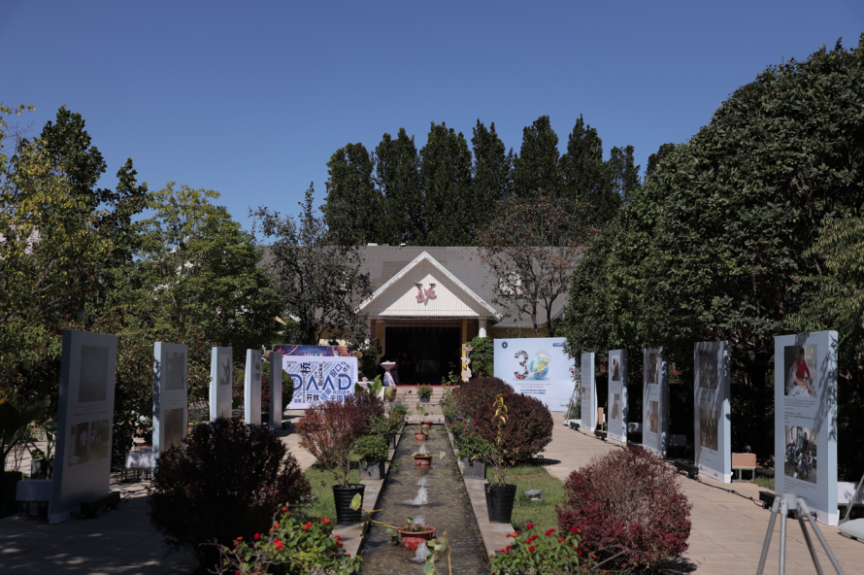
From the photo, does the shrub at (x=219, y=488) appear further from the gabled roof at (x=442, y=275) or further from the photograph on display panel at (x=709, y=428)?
the gabled roof at (x=442, y=275)

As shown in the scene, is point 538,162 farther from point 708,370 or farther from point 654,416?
point 708,370

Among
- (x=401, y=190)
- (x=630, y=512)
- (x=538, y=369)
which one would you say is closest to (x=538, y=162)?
(x=401, y=190)

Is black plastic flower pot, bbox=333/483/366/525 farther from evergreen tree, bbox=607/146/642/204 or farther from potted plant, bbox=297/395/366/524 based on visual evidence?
evergreen tree, bbox=607/146/642/204

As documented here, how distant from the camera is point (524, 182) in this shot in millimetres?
54000

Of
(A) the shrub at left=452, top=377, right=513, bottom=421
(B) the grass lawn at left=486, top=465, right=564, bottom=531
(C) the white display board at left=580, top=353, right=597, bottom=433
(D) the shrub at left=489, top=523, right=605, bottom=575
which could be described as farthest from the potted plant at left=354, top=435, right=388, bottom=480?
(C) the white display board at left=580, top=353, right=597, bottom=433

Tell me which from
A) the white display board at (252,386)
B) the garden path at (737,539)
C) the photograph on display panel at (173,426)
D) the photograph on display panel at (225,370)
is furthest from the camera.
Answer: the white display board at (252,386)

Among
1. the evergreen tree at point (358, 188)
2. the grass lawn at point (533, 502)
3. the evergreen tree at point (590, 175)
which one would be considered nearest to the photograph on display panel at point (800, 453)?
the grass lawn at point (533, 502)

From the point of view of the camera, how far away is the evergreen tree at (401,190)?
177 feet

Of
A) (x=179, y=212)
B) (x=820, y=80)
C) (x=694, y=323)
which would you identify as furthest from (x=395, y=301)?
(x=820, y=80)

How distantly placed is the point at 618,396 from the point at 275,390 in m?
10.2

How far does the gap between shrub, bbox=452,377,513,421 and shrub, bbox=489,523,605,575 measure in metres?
11.5

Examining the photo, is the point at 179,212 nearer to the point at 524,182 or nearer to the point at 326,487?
the point at 326,487

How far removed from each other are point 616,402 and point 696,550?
13059 mm

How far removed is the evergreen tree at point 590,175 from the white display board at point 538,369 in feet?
82.6
